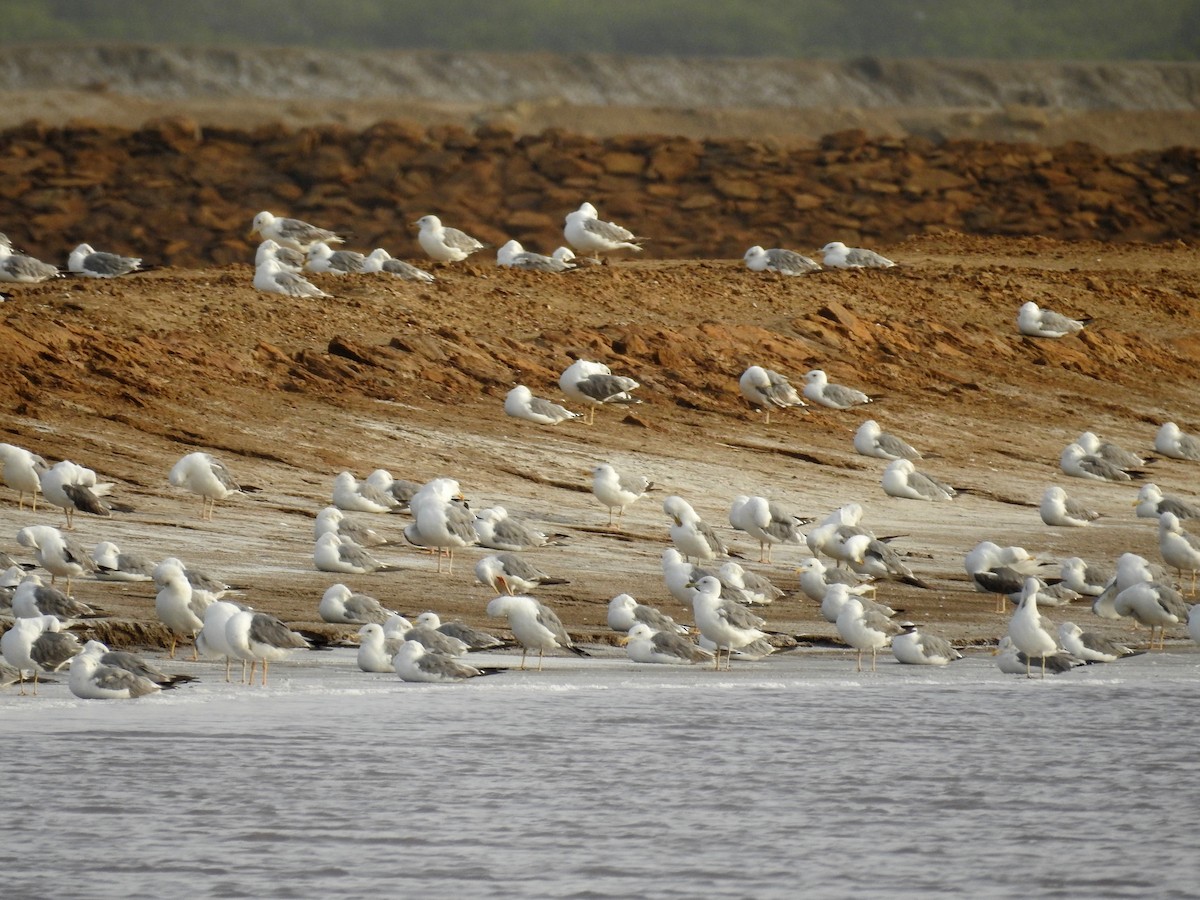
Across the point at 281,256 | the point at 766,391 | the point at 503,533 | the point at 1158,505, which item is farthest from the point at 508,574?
the point at 281,256

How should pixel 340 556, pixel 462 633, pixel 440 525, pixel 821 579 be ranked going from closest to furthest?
pixel 462 633 → pixel 340 556 → pixel 821 579 → pixel 440 525

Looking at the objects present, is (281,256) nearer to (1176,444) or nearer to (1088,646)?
(1176,444)

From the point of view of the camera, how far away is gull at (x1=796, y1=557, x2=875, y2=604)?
1584 centimetres

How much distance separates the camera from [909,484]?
19.7 m

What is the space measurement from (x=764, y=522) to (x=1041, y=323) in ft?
33.2

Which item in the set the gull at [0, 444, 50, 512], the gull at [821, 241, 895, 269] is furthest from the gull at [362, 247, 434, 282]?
the gull at [0, 444, 50, 512]

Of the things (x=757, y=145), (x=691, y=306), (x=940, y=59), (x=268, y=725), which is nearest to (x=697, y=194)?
(x=757, y=145)

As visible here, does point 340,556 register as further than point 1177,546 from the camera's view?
No

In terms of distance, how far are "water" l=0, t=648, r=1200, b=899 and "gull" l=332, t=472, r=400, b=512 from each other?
365 centimetres

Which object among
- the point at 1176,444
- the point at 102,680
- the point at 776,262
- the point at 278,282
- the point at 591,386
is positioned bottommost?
the point at 102,680

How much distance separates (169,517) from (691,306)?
10.3 m

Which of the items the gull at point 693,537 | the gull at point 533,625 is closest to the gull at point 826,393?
the gull at point 693,537

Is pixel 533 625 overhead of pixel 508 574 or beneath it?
beneath

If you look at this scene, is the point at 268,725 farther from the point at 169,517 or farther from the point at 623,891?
the point at 169,517
